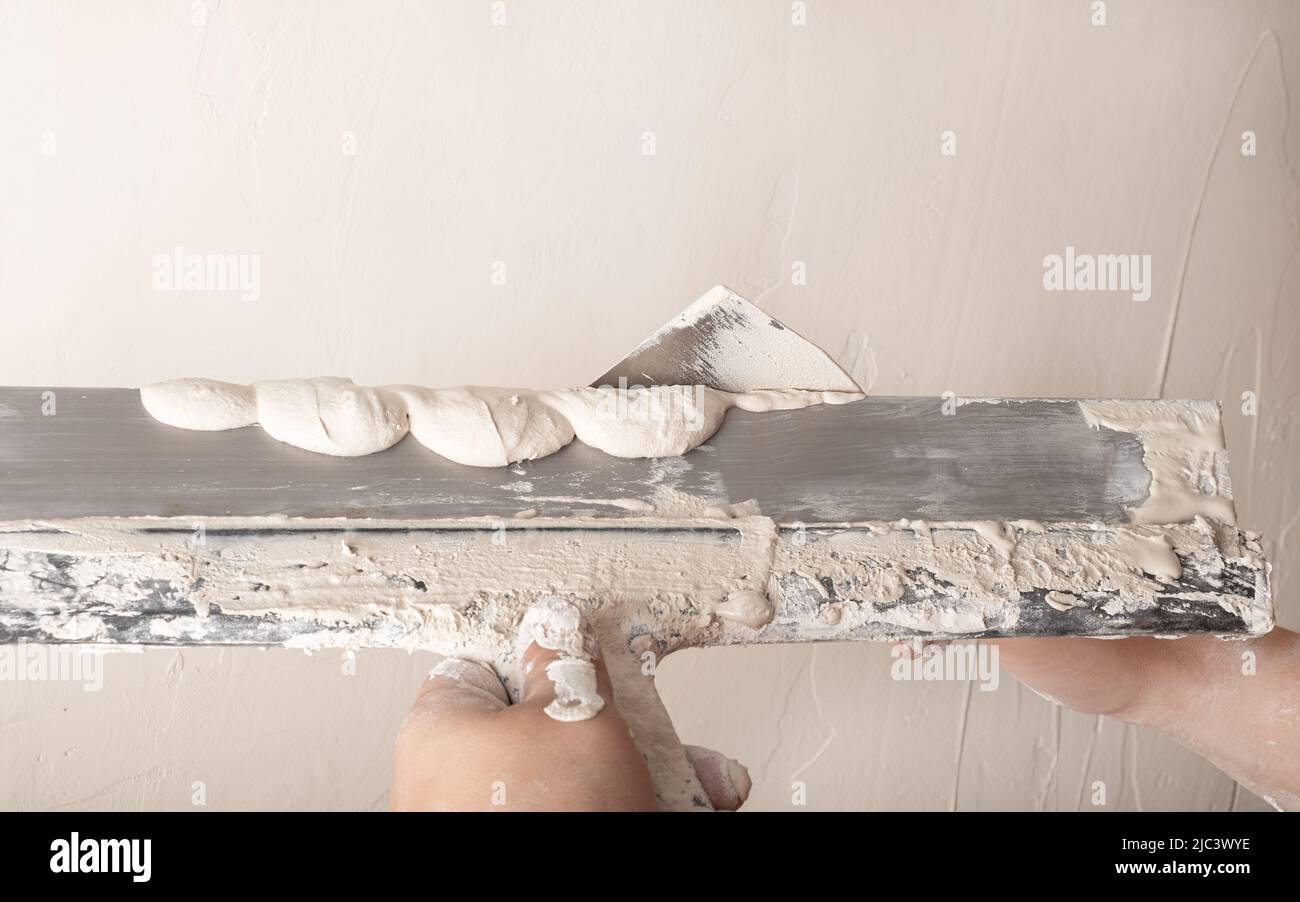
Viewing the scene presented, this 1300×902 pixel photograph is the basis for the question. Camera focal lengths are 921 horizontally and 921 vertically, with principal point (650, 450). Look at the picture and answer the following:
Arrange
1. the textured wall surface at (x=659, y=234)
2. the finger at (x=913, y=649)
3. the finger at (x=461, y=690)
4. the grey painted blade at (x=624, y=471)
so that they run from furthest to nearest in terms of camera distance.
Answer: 1. the textured wall surface at (x=659, y=234)
2. the finger at (x=913, y=649)
3. the grey painted blade at (x=624, y=471)
4. the finger at (x=461, y=690)

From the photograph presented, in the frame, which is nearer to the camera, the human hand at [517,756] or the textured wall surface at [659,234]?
the human hand at [517,756]

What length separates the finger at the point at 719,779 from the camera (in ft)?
3.39

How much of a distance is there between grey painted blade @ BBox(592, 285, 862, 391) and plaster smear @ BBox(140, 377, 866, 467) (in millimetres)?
102

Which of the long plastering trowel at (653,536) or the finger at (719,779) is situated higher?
the long plastering trowel at (653,536)

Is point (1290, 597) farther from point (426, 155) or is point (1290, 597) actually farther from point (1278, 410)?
point (426, 155)

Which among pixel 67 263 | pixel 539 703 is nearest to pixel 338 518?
pixel 539 703

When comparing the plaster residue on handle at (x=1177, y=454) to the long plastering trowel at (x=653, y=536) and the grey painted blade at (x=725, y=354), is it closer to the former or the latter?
the long plastering trowel at (x=653, y=536)

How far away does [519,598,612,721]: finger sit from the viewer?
2.99ft

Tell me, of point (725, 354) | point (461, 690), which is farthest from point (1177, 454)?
point (461, 690)

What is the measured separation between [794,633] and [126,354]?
151 centimetres

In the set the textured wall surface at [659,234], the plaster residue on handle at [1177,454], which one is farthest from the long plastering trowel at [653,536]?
the textured wall surface at [659,234]

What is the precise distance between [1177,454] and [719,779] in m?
0.77

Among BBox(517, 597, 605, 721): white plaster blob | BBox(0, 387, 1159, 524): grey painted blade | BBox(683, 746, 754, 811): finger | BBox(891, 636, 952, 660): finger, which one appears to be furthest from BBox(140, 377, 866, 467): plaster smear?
BBox(891, 636, 952, 660): finger

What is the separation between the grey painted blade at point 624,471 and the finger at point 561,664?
0.15m
